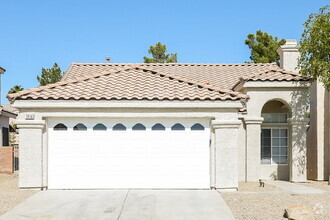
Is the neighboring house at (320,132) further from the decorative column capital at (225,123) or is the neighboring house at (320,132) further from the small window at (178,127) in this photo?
the small window at (178,127)

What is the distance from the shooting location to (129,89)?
44.7 ft

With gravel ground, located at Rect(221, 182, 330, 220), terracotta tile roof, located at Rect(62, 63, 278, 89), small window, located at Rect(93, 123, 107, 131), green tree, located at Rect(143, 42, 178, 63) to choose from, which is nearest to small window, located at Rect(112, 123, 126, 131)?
small window, located at Rect(93, 123, 107, 131)

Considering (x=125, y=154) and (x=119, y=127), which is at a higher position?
(x=119, y=127)

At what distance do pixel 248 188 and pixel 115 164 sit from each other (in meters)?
4.66

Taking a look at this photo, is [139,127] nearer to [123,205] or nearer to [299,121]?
[123,205]

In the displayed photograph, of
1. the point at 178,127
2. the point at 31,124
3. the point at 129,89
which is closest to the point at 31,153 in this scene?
the point at 31,124

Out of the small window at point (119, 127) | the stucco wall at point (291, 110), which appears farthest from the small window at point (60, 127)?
the stucco wall at point (291, 110)

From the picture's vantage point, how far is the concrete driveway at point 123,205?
9.41 meters

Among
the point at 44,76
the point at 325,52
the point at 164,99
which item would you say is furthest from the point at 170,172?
the point at 44,76

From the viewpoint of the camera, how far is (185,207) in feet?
33.7

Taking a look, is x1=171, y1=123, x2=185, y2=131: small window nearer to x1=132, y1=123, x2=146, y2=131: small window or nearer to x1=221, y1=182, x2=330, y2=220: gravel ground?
x1=132, y1=123, x2=146, y2=131: small window

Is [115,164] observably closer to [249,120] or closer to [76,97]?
[76,97]

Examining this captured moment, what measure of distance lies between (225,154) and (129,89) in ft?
13.0

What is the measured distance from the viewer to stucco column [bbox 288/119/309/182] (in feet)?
50.9
